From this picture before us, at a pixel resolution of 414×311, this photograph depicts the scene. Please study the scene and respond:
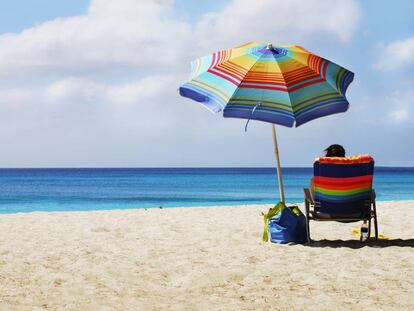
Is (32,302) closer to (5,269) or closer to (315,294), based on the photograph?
(5,269)

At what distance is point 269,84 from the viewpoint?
595 cm

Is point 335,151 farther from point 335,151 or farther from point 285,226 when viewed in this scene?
point 285,226

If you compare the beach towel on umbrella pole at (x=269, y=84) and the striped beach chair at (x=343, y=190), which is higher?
the beach towel on umbrella pole at (x=269, y=84)

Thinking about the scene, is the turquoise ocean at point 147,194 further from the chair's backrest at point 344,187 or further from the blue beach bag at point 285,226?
the chair's backrest at point 344,187

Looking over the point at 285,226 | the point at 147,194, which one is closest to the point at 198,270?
the point at 285,226

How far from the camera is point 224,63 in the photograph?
240 inches

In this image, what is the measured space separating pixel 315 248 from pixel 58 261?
2.60 m

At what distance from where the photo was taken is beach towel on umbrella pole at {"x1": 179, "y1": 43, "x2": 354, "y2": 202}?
5809 mm

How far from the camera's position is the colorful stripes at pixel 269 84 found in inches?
229

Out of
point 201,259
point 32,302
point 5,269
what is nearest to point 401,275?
point 201,259

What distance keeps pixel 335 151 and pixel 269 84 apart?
43.5 inches

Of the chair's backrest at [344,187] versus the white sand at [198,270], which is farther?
the chair's backrest at [344,187]

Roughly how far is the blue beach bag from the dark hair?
77cm

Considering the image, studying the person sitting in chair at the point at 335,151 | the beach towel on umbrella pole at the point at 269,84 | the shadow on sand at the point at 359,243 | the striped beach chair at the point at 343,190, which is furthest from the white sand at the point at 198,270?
the beach towel on umbrella pole at the point at 269,84
